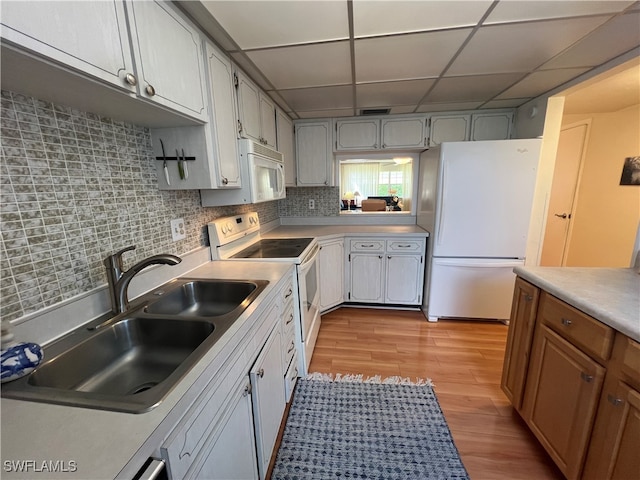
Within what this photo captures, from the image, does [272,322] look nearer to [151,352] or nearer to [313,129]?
[151,352]

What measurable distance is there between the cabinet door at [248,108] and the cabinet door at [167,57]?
0.42 meters

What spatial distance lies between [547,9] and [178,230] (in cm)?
216

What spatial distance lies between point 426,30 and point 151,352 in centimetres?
197

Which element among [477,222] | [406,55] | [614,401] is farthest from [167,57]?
[477,222]

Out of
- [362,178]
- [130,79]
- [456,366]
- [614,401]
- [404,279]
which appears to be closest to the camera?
[130,79]

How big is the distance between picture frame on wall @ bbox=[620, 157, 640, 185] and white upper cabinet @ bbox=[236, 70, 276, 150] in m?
3.55

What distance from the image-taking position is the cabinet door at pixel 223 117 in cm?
135

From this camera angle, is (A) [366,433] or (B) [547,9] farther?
(A) [366,433]

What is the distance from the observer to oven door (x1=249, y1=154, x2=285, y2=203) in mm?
1651

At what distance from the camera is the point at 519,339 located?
147 cm

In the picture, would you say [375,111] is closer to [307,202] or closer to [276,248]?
[307,202]

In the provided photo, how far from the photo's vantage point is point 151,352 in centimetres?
100

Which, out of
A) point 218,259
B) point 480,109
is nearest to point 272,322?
point 218,259

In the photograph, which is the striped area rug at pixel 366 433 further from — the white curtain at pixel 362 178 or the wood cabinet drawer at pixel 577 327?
the white curtain at pixel 362 178
